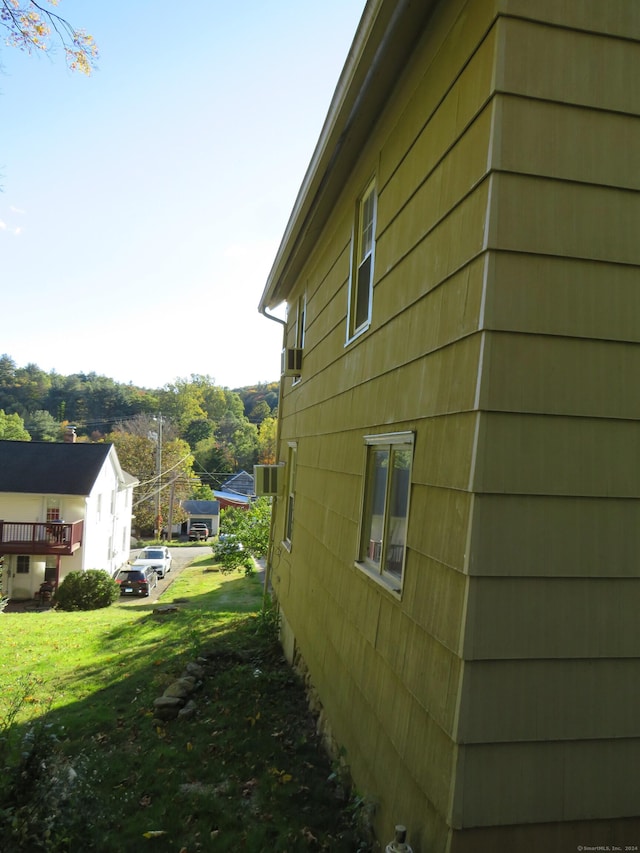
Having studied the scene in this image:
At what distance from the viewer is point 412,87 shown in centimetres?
358

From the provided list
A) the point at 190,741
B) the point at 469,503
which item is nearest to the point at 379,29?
the point at 469,503

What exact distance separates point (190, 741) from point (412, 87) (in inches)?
222

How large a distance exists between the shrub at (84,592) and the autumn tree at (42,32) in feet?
58.9

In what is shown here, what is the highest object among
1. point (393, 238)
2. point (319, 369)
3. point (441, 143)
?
point (441, 143)

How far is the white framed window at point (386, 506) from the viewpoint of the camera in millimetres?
3373

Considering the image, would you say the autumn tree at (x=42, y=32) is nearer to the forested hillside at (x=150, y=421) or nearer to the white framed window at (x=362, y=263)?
the white framed window at (x=362, y=263)

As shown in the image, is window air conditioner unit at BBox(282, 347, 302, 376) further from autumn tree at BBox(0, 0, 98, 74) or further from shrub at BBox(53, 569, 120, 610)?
shrub at BBox(53, 569, 120, 610)

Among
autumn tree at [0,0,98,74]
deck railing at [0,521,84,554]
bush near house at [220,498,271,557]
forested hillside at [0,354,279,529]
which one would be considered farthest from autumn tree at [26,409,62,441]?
autumn tree at [0,0,98,74]

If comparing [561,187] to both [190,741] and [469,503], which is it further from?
[190,741]

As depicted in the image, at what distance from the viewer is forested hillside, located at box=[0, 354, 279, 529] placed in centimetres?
4756

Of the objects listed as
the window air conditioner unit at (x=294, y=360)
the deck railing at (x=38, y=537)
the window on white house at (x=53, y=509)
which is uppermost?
the window air conditioner unit at (x=294, y=360)

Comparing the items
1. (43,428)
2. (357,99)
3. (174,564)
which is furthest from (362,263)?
(43,428)

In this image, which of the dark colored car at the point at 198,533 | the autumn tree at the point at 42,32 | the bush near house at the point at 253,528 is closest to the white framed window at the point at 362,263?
the autumn tree at the point at 42,32

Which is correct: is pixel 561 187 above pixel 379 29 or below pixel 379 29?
below
